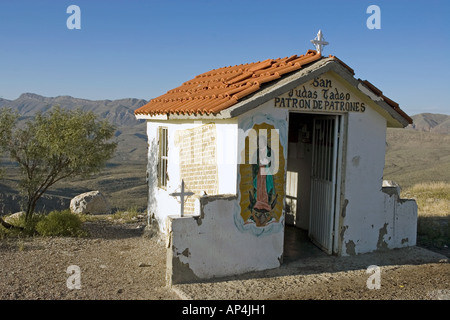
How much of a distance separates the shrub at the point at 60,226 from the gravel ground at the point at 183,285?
67 centimetres

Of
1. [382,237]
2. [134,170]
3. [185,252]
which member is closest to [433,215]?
[382,237]

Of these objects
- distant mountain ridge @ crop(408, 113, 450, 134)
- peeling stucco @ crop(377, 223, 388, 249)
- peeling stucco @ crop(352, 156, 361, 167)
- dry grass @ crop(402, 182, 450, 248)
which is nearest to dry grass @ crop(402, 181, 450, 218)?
dry grass @ crop(402, 182, 450, 248)

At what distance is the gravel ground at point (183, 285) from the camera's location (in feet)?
20.9

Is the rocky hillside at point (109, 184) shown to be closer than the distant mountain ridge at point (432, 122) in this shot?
Yes

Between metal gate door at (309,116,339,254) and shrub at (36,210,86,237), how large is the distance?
5.29 meters

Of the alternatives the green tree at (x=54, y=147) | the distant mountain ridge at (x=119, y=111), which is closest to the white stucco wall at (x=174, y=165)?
the green tree at (x=54, y=147)

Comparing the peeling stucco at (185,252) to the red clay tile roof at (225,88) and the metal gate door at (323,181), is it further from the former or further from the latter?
the metal gate door at (323,181)

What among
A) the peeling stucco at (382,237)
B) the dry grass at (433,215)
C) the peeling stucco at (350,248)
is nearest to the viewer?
the peeling stucco at (350,248)

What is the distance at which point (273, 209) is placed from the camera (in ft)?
24.0

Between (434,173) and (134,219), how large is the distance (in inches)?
1176

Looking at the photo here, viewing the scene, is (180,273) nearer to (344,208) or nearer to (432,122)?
(344,208)

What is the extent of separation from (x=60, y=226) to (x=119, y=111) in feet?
498

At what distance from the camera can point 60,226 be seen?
33.1 feet

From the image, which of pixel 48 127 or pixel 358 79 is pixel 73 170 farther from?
pixel 358 79
